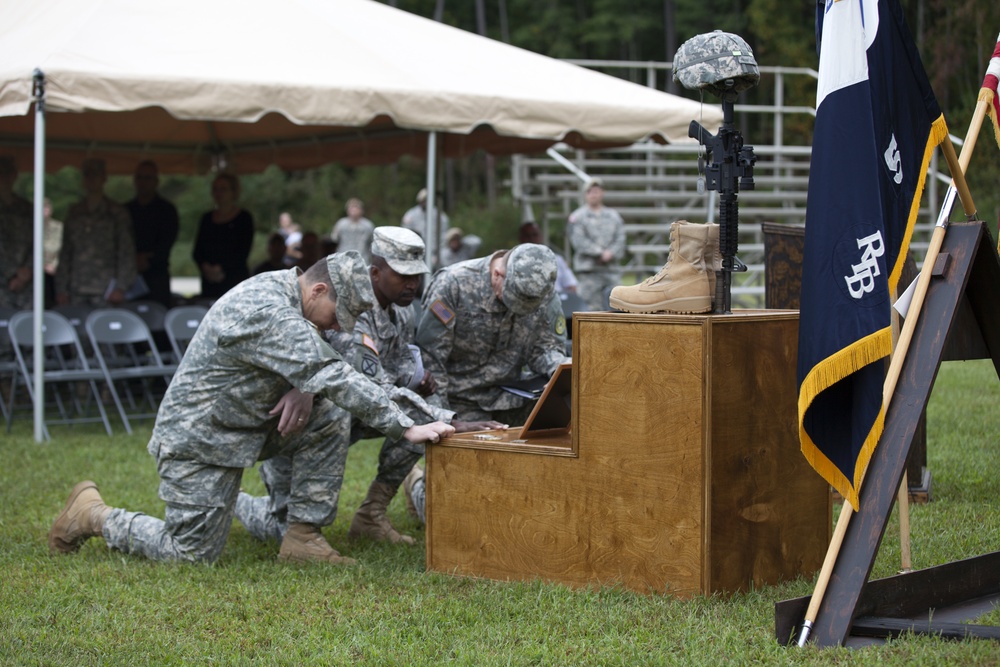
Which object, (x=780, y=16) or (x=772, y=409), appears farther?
(x=780, y=16)

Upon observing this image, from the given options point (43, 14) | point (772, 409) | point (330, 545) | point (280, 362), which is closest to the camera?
point (772, 409)

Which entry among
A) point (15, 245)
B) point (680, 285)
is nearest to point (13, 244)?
point (15, 245)

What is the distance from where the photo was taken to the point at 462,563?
4664 millimetres

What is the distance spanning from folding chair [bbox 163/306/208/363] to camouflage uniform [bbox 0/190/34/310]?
5.58 feet

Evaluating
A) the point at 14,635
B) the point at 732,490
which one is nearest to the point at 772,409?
the point at 732,490

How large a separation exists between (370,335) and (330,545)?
971 mm

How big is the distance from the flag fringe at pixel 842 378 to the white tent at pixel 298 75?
563cm

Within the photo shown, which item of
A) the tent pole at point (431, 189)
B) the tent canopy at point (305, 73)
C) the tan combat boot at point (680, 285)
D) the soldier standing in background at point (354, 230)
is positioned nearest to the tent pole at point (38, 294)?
the tent canopy at point (305, 73)

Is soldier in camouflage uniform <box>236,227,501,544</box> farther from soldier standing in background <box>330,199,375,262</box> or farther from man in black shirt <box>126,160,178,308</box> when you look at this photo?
soldier standing in background <box>330,199,375,262</box>

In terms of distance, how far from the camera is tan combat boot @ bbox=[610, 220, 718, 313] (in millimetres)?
4191

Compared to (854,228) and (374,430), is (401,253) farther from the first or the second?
(854,228)

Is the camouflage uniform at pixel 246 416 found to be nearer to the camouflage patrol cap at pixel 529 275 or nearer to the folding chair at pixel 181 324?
the camouflage patrol cap at pixel 529 275

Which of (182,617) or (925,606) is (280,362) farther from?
(925,606)

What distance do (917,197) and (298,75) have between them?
581 cm
